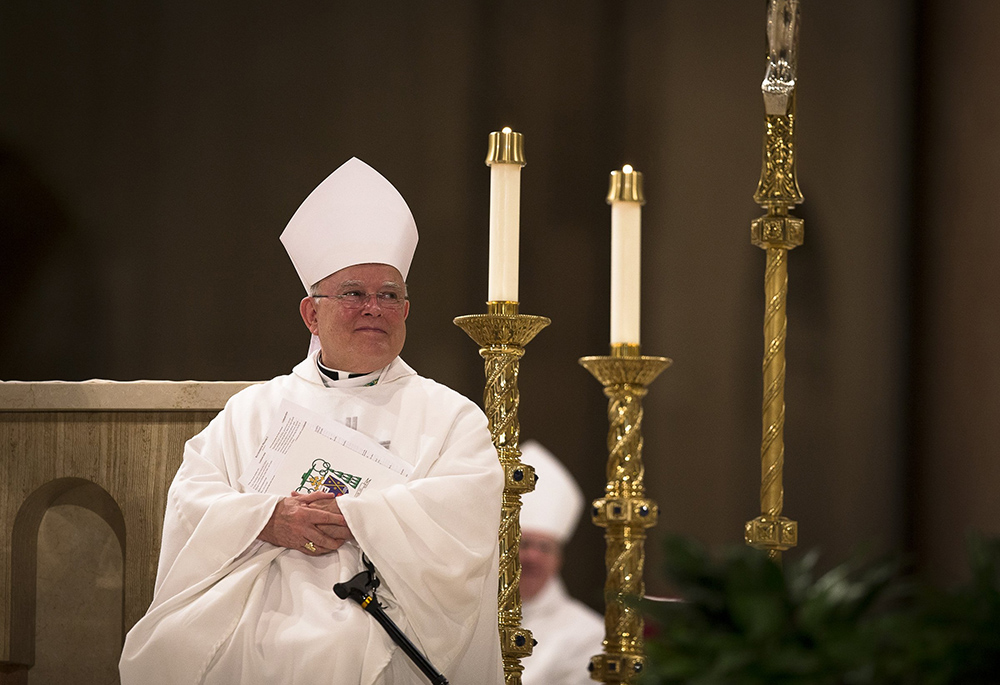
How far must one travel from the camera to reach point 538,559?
3.99 metres

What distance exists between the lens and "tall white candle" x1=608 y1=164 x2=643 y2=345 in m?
2.98

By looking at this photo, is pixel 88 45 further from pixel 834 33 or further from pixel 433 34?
pixel 834 33

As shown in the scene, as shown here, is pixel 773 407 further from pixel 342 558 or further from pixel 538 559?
pixel 538 559

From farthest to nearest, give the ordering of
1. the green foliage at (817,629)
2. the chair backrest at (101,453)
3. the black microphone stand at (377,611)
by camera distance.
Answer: the chair backrest at (101,453)
the black microphone stand at (377,611)
the green foliage at (817,629)

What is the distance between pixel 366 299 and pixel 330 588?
78 centimetres

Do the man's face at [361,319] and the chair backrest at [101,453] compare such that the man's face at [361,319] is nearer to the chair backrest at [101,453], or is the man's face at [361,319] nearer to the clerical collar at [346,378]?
the clerical collar at [346,378]

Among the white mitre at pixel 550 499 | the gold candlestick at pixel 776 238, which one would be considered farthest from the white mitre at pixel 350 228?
the white mitre at pixel 550 499

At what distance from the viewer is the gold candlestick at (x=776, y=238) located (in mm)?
2705

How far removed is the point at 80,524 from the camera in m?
3.57

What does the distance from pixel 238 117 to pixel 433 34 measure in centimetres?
80

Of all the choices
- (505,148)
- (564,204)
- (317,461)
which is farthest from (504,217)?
(564,204)

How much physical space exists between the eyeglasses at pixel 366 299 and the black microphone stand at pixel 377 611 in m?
0.72

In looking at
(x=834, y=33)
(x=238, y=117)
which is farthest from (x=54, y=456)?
(x=834, y=33)

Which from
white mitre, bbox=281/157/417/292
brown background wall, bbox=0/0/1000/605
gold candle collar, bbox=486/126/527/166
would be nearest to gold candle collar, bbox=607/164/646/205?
gold candle collar, bbox=486/126/527/166
